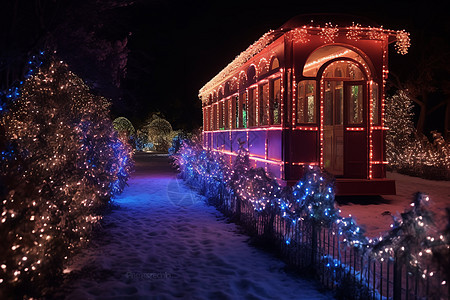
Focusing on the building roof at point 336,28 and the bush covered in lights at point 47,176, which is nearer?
the bush covered in lights at point 47,176

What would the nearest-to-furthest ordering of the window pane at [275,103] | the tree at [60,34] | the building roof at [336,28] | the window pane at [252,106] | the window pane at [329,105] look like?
the tree at [60,34] → the building roof at [336,28] → the window pane at [275,103] → the window pane at [329,105] → the window pane at [252,106]

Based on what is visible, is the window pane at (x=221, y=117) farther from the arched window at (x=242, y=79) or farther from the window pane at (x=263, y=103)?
Result: the window pane at (x=263, y=103)

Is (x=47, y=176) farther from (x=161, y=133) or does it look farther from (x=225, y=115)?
(x=161, y=133)

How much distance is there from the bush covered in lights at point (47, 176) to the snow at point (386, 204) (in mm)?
4364

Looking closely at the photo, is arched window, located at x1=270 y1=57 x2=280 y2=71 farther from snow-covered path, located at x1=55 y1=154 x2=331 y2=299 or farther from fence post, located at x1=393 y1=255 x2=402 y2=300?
fence post, located at x1=393 y1=255 x2=402 y2=300

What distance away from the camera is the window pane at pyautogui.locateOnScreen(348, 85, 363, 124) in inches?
441

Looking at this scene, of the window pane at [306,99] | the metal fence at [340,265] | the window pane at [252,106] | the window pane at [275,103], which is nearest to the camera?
the metal fence at [340,265]

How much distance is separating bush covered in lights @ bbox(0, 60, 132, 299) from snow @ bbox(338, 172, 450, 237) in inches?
172

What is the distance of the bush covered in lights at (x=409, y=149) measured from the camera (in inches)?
620

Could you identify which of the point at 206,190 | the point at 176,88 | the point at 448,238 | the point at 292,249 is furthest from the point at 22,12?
the point at 176,88

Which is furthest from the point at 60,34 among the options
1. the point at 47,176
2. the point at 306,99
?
the point at 47,176

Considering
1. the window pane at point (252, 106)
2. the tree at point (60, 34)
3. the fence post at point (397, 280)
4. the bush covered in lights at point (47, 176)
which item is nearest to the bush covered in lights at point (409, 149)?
the window pane at point (252, 106)

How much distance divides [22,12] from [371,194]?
32.2 feet

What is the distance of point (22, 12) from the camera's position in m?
11.3
